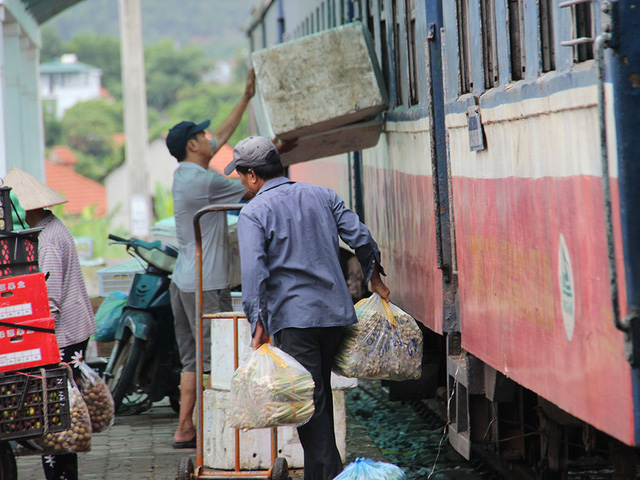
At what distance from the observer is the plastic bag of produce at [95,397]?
5613mm

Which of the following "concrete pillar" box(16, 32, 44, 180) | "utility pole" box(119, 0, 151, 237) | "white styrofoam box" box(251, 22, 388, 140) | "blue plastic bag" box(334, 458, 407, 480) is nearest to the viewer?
"blue plastic bag" box(334, 458, 407, 480)

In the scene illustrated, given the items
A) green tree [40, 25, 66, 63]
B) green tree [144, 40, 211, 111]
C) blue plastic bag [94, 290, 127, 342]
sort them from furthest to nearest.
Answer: green tree [40, 25, 66, 63] < green tree [144, 40, 211, 111] < blue plastic bag [94, 290, 127, 342]

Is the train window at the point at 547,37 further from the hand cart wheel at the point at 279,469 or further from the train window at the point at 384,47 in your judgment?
the train window at the point at 384,47

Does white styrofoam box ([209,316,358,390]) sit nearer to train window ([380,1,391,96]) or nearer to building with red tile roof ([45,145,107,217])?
train window ([380,1,391,96])

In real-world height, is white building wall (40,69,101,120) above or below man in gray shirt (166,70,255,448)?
above

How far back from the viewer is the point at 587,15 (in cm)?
317

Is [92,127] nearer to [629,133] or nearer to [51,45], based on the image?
[51,45]

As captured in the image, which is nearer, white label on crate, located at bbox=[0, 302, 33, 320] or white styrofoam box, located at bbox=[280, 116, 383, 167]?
white label on crate, located at bbox=[0, 302, 33, 320]

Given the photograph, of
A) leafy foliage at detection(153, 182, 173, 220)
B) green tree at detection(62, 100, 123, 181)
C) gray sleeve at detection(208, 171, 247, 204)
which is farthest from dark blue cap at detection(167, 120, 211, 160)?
green tree at detection(62, 100, 123, 181)

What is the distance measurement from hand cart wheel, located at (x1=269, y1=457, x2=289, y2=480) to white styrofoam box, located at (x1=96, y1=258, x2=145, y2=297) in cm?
380

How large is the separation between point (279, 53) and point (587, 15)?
384cm

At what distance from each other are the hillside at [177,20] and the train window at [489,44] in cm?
18221

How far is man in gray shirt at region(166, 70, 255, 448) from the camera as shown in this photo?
6789mm

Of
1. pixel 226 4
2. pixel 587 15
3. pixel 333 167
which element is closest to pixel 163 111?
pixel 226 4
